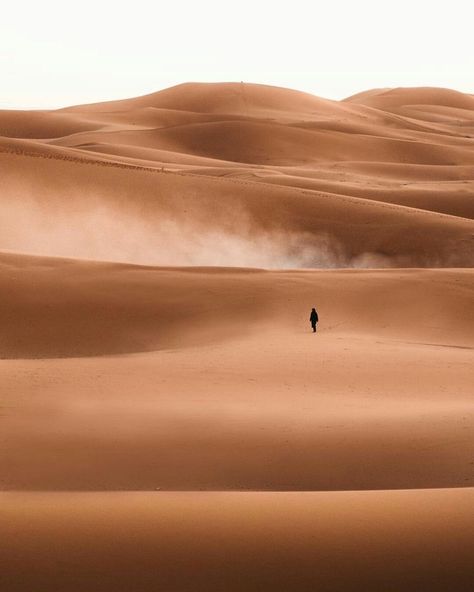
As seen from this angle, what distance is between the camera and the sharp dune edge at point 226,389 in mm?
6781

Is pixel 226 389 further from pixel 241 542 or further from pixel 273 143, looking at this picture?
pixel 273 143

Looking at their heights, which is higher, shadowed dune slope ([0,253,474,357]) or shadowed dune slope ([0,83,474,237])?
shadowed dune slope ([0,253,474,357])

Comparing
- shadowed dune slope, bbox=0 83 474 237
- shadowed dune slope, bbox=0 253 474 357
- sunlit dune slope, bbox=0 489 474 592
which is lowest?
shadowed dune slope, bbox=0 83 474 237

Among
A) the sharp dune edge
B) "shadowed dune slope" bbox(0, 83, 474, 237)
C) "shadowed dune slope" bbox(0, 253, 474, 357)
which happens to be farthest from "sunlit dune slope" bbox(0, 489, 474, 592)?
"shadowed dune slope" bbox(0, 83, 474, 237)

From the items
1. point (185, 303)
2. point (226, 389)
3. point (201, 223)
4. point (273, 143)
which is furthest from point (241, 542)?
point (273, 143)

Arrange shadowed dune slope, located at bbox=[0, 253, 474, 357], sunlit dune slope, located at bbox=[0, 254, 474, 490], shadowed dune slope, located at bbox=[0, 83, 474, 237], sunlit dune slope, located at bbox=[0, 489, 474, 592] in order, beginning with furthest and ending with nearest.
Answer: shadowed dune slope, located at bbox=[0, 83, 474, 237] < shadowed dune slope, located at bbox=[0, 253, 474, 357] < sunlit dune slope, located at bbox=[0, 254, 474, 490] < sunlit dune slope, located at bbox=[0, 489, 474, 592]

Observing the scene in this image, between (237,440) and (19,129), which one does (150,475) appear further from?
(19,129)

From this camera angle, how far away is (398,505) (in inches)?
295

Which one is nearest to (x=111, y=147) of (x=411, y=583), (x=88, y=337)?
(x=88, y=337)

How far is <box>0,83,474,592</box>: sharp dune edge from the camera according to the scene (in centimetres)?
678

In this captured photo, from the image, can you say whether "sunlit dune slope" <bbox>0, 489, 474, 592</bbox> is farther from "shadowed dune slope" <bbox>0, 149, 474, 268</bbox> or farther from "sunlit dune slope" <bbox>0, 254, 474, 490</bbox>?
"shadowed dune slope" <bbox>0, 149, 474, 268</bbox>

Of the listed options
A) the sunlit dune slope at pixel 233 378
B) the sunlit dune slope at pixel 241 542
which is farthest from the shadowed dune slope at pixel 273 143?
the sunlit dune slope at pixel 241 542

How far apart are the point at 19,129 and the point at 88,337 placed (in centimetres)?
6567

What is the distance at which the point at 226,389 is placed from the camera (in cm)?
1220
